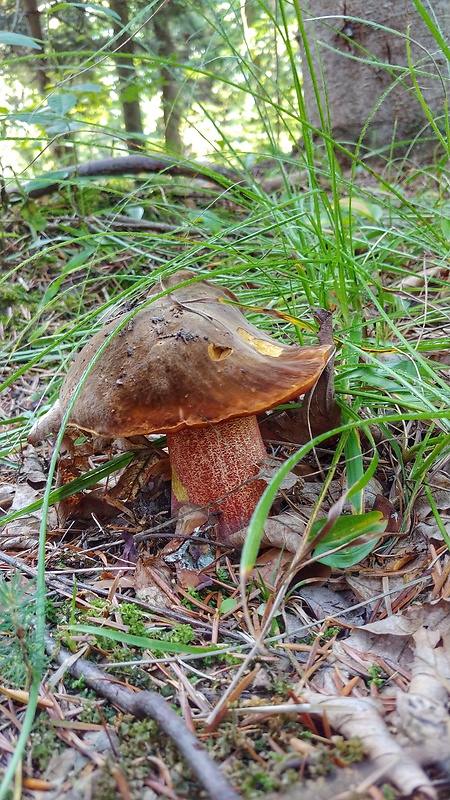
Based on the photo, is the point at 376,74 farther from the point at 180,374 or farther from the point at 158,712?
the point at 158,712

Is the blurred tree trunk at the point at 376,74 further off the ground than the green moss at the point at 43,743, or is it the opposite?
the blurred tree trunk at the point at 376,74

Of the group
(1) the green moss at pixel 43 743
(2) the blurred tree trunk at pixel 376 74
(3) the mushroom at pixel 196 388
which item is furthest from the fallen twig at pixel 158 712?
(2) the blurred tree trunk at pixel 376 74

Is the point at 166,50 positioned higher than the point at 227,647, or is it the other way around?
the point at 166,50

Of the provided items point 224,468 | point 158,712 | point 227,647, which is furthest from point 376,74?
point 158,712

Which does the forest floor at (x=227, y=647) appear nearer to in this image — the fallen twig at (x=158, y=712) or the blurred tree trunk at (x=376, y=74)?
the fallen twig at (x=158, y=712)

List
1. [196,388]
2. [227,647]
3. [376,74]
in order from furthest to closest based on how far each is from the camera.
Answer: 1. [376,74]
2. [196,388]
3. [227,647]

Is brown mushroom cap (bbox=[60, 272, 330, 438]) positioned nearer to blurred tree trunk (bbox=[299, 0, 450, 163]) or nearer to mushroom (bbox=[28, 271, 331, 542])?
mushroom (bbox=[28, 271, 331, 542])

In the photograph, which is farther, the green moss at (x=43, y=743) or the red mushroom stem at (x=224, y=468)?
the red mushroom stem at (x=224, y=468)

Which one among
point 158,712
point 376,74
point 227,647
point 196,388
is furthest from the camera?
point 376,74
